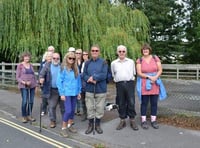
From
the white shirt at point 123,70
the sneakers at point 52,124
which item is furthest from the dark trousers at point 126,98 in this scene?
the sneakers at point 52,124

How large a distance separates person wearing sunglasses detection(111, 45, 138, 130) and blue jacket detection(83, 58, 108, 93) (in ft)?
0.97

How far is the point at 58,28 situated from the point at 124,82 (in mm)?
8059

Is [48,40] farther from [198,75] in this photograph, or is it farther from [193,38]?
[193,38]

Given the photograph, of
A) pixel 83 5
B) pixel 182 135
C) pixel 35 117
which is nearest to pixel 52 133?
pixel 35 117

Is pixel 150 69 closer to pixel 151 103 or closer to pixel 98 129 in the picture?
pixel 151 103

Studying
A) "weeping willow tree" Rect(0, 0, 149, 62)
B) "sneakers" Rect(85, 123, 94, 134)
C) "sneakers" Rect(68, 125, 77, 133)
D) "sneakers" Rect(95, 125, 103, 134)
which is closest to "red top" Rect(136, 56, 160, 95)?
"sneakers" Rect(95, 125, 103, 134)

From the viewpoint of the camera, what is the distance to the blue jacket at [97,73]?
7203 mm

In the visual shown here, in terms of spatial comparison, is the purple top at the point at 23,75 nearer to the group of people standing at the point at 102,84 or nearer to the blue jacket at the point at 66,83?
the group of people standing at the point at 102,84

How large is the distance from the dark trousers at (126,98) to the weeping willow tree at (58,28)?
7230 millimetres

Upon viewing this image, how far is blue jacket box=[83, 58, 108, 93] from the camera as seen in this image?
7203mm

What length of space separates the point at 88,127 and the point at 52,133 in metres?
0.78

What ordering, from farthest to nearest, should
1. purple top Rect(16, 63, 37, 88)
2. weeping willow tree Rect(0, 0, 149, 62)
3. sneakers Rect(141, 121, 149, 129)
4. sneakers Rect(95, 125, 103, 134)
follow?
weeping willow tree Rect(0, 0, 149, 62)
purple top Rect(16, 63, 37, 88)
sneakers Rect(141, 121, 149, 129)
sneakers Rect(95, 125, 103, 134)

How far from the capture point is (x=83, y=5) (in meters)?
15.3

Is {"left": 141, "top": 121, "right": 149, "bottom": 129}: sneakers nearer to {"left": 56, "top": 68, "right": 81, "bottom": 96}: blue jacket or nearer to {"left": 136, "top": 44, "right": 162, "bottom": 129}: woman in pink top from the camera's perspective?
{"left": 136, "top": 44, "right": 162, "bottom": 129}: woman in pink top
